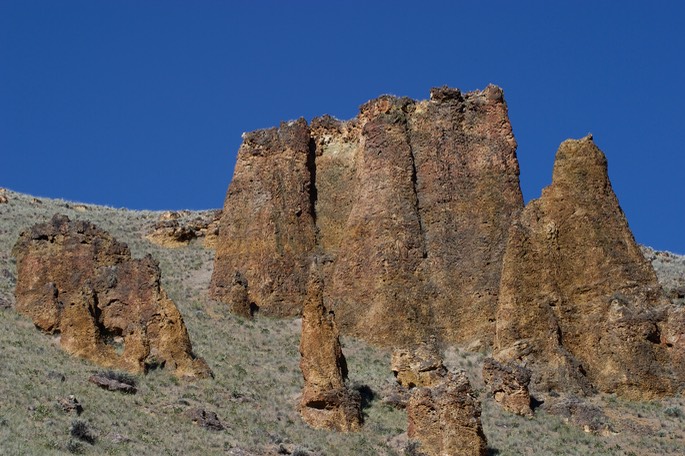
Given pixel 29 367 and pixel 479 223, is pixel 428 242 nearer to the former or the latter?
pixel 479 223

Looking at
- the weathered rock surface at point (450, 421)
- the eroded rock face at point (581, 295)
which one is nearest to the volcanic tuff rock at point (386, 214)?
the eroded rock face at point (581, 295)

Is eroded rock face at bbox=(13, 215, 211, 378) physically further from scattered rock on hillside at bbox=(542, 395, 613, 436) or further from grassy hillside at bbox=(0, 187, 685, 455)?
scattered rock on hillside at bbox=(542, 395, 613, 436)

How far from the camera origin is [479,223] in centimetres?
4794

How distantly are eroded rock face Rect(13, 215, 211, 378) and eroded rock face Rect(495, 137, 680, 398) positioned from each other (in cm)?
1241

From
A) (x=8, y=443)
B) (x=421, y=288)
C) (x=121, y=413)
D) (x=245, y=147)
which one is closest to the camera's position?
(x=8, y=443)

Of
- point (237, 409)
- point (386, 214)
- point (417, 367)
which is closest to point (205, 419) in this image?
point (237, 409)

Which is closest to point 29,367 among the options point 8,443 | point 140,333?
point 140,333

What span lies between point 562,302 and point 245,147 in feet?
65.9

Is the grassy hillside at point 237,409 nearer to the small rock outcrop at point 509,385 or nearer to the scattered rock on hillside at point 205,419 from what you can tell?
the scattered rock on hillside at point 205,419

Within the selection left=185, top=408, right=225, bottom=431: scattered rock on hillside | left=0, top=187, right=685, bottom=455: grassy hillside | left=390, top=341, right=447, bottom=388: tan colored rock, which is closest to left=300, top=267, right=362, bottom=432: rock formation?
left=0, top=187, right=685, bottom=455: grassy hillside

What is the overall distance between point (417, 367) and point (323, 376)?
13.8 ft

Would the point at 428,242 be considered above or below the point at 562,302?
above

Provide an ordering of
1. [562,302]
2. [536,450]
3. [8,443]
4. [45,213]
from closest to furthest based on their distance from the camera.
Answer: [8,443], [536,450], [562,302], [45,213]

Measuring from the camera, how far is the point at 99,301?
4119cm
